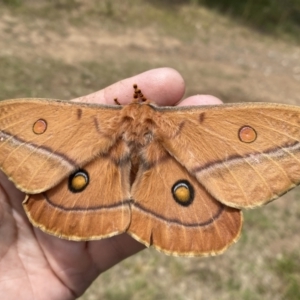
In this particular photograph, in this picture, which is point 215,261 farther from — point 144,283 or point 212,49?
point 212,49

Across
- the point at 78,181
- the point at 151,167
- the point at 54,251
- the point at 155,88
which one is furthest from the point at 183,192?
the point at 54,251

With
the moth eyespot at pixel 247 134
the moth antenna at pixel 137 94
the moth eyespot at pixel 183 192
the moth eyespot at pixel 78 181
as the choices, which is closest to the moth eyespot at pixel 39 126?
the moth eyespot at pixel 78 181

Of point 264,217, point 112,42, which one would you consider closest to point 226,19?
point 112,42

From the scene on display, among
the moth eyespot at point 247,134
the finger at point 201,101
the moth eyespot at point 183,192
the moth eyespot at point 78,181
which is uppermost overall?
the moth eyespot at point 247,134

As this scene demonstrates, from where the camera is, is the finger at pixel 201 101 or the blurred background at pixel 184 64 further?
the blurred background at pixel 184 64

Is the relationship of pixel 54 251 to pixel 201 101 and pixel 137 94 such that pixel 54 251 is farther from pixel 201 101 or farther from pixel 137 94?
pixel 201 101

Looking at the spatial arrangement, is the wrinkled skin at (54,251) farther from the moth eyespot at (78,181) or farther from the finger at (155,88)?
the moth eyespot at (78,181)

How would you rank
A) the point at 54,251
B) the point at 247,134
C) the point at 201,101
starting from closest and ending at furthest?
the point at 247,134
the point at 54,251
the point at 201,101
